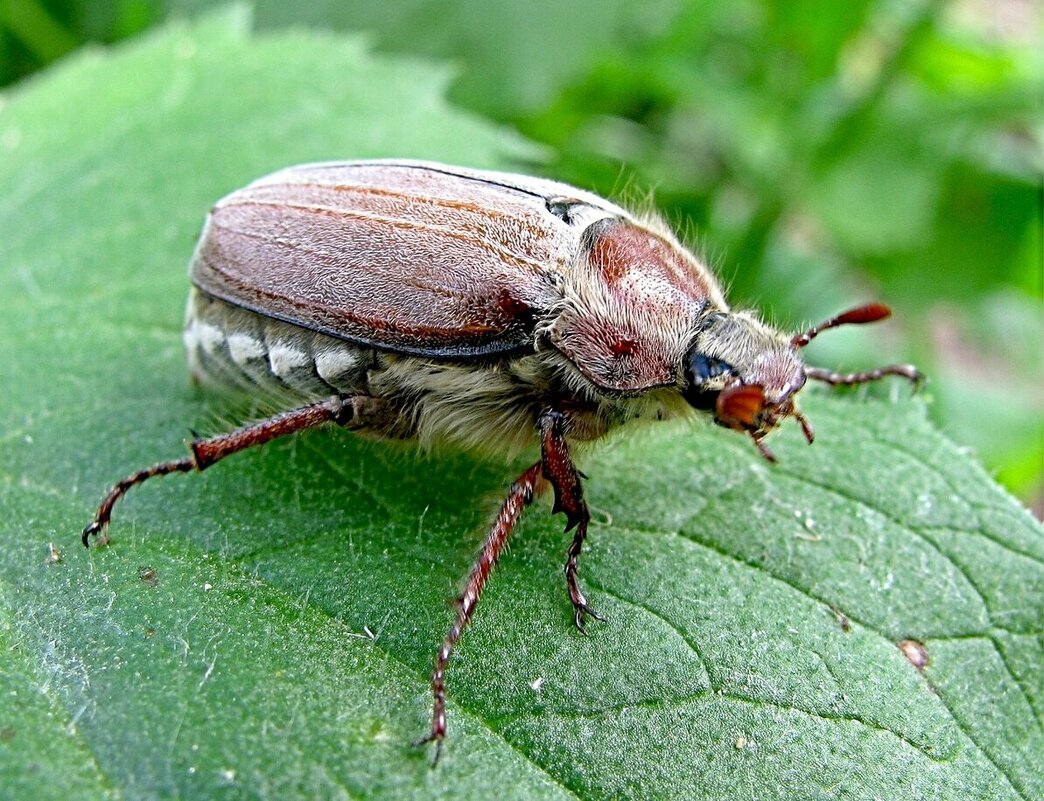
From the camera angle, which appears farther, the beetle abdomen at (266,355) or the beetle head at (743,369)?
the beetle abdomen at (266,355)


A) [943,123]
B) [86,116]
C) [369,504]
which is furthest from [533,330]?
[943,123]

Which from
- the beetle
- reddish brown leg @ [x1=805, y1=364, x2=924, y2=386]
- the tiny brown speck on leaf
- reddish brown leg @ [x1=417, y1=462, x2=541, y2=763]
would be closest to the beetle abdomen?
the beetle

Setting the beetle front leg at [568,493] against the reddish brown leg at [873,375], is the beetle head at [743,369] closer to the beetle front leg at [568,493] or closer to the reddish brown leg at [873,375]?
the beetle front leg at [568,493]

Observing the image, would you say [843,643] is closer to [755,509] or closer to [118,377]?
[755,509]

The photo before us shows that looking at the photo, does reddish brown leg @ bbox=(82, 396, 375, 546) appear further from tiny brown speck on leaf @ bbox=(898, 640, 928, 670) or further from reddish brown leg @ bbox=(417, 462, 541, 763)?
tiny brown speck on leaf @ bbox=(898, 640, 928, 670)

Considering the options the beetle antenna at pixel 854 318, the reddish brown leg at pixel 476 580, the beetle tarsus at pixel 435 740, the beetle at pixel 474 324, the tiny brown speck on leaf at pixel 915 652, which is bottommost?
the beetle tarsus at pixel 435 740

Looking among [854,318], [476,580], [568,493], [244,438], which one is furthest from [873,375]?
[244,438]

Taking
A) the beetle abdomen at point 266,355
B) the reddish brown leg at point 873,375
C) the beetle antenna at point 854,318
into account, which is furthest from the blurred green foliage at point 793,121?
the beetle abdomen at point 266,355
